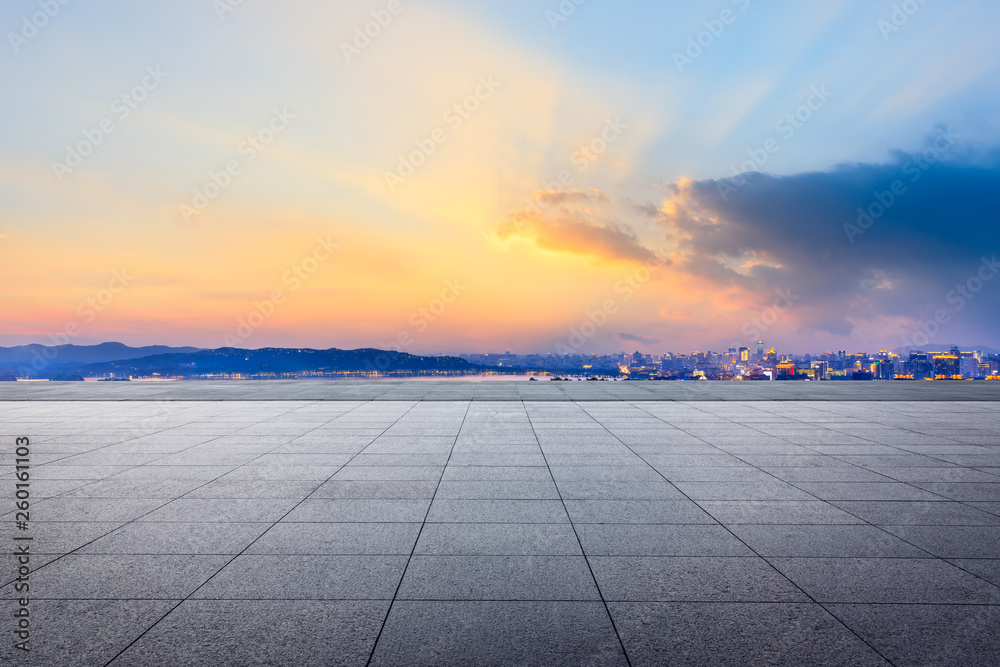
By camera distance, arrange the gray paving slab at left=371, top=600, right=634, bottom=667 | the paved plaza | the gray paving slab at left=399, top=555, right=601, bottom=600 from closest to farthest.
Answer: the gray paving slab at left=371, top=600, right=634, bottom=667, the paved plaza, the gray paving slab at left=399, top=555, right=601, bottom=600

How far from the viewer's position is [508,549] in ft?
16.2

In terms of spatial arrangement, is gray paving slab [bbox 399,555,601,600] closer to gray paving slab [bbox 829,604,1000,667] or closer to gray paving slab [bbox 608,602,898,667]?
gray paving slab [bbox 608,602,898,667]

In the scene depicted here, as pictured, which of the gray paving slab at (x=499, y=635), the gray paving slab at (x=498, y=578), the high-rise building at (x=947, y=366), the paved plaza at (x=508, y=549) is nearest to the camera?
the gray paving slab at (x=499, y=635)

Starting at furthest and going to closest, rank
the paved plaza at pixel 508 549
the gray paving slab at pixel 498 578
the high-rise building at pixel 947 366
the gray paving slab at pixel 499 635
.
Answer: the high-rise building at pixel 947 366, the gray paving slab at pixel 498 578, the paved plaza at pixel 508 549, the gray paving slab at pixel 499 635

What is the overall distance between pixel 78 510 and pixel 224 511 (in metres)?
1.76

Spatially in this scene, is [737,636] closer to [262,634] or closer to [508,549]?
[508,549]

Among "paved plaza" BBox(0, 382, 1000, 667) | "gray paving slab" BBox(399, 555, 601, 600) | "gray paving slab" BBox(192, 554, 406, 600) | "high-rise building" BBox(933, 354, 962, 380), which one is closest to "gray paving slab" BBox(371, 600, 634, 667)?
"paved plaza" BBox(0, 382, 1000, 667)

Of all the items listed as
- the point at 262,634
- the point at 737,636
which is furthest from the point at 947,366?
the point at 262,634

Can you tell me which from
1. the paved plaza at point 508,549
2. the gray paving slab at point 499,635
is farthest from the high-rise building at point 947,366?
the gray paving slab at point 499,635

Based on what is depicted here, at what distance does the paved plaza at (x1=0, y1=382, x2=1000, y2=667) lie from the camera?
3455mm

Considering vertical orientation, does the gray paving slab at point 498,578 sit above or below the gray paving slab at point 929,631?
above

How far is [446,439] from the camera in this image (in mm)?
10656

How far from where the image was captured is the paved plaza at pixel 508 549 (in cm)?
346

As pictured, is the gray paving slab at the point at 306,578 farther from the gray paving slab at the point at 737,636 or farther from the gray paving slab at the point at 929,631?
the gray paving slab at the point at 929,631
